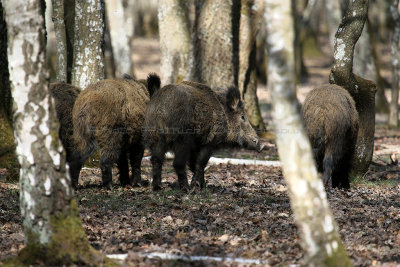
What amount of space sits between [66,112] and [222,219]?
3.23 m

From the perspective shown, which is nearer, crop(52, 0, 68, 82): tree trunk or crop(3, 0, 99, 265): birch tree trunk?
crop(3, 0, 99, 265): birch tree trunk

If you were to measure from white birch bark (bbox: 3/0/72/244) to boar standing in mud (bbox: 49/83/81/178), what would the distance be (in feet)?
13.4

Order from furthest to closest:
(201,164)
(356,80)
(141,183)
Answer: (356,80), (141,183), (201,164)

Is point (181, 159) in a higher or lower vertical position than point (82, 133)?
lower

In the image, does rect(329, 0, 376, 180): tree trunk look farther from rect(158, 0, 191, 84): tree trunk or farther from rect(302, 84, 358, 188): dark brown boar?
rect(158, 0, 191, 84): tree trunk

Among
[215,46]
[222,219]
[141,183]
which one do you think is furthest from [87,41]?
[222,219]

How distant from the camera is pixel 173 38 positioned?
17641 mm

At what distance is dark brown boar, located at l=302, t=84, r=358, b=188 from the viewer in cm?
924

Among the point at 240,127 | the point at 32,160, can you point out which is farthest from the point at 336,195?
the point at 32,160

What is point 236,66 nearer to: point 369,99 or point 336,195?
point 369,99

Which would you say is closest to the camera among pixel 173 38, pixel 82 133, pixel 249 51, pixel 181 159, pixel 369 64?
pixel 82 133

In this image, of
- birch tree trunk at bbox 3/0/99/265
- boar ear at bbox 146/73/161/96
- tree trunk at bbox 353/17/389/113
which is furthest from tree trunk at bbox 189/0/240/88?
birch tree trunk at bbox 3/0/99/265

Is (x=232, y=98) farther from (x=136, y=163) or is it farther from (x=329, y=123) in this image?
(x=136, y=163)

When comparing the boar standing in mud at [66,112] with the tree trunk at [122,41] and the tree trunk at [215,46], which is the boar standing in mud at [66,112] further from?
the tree trunk at [122,41]
